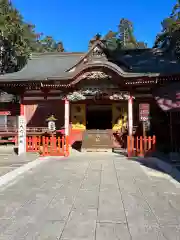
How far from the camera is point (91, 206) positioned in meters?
4.97

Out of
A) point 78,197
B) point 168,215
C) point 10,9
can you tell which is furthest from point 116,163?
point 10,9

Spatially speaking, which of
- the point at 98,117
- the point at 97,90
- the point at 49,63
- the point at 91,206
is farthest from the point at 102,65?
the point at 91,206

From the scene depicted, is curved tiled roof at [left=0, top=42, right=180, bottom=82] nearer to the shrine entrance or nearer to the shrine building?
the shrine building

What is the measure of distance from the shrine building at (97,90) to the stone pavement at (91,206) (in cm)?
514

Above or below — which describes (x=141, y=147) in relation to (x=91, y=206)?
above

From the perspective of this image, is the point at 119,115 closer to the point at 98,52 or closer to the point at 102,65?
the point at 102,65

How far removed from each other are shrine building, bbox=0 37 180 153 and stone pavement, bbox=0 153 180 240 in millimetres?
5142

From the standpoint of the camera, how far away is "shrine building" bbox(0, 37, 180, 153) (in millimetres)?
13031

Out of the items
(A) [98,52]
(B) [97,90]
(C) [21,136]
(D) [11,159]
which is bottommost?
(D) [11,159]

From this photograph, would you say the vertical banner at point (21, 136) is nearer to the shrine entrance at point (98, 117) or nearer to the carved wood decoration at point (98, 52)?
the shrine entrance at point (98, 117)

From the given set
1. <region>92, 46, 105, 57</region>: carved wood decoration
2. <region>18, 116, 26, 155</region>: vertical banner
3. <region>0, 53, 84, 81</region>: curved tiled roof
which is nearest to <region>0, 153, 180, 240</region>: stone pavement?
<region>18, 116, 26, 155</region>: vertical banner

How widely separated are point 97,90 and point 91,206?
30.5 ft

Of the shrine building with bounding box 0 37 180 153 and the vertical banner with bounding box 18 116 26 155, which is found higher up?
the shrine building with bounding box 0 37 180 153

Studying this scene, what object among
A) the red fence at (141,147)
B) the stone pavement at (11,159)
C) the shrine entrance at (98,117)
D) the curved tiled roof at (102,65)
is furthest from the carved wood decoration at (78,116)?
the red fence at (141,147)
